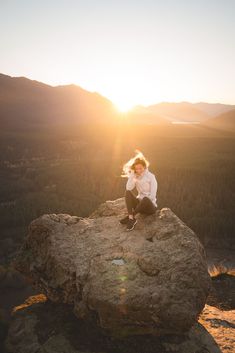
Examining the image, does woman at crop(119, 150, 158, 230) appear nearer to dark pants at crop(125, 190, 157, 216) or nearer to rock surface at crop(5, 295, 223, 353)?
dark pants at crop(125, 190, 157, 216)

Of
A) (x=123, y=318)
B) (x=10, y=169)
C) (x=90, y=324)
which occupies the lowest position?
(x=10, y=169)

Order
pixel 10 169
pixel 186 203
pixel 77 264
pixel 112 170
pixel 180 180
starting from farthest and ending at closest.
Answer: pixel 10 169, pixel 112 170, pixel 180 180, pixel 186 203, pixel 77 264

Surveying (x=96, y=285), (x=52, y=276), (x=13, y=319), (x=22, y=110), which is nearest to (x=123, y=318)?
(x=96, y=285)

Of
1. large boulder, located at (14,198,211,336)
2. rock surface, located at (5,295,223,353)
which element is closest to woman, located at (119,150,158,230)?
large boulder, located at (14,198,211,336)

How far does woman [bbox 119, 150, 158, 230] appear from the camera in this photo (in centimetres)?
802

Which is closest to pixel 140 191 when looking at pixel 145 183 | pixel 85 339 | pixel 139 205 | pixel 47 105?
pixel 145 183

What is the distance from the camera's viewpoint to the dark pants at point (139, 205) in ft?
26.2

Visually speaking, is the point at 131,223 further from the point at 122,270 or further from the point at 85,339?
the point at 85,339

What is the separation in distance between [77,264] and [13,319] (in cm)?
Result: 188

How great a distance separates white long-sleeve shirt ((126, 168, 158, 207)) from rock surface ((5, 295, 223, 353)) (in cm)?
281

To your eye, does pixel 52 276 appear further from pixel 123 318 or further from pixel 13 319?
pixel 123 318

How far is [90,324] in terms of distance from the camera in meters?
6.53

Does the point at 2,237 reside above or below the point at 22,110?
below

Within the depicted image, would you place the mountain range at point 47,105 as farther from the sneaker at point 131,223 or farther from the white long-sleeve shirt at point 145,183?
the sneaker at point 131,223
